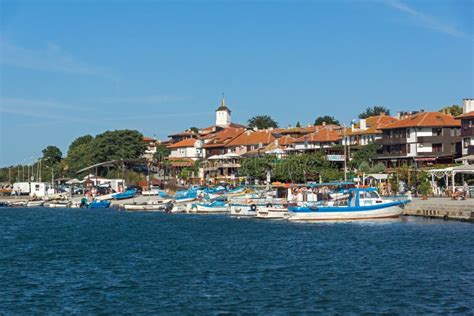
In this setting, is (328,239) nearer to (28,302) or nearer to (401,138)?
(28,302)

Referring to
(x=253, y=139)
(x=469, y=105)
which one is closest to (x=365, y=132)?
(x=469, y=105)

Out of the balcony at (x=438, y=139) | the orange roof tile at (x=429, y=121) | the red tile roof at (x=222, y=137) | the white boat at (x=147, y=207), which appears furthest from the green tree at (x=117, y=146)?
the balcony at (x=438, y=139)

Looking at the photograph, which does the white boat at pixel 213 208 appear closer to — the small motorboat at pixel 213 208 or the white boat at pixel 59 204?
the small motorboat at pixel 213 208

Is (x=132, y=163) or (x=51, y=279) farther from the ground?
(x=132, y=163)

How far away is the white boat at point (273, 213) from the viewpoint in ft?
220

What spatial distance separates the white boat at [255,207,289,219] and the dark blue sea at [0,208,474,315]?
750cm

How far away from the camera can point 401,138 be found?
318 ft

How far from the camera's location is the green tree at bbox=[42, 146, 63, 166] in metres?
173

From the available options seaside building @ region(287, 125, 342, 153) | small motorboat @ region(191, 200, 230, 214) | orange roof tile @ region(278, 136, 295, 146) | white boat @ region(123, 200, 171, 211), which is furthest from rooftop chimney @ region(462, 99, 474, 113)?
white boat @ region(123, 200, 171, 211)

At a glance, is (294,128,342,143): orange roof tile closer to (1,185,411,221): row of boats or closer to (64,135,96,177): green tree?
(1,185,411,221): row of boats

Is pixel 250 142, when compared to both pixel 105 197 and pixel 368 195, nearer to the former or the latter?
pixel 105 197

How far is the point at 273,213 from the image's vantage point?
6769cm

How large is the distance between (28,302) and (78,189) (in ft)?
340

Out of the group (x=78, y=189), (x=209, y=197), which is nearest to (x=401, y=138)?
(x=209, y=197)
